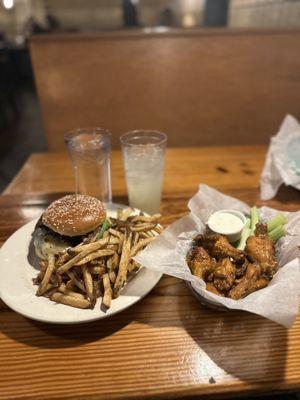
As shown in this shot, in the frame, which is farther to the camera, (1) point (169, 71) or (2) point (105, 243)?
(1) point (169, 71)

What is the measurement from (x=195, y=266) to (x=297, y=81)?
2.55 metres

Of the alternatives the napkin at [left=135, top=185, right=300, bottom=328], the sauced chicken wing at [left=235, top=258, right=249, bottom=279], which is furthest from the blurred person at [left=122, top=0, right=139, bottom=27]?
the sauced chicken wing at [left=235, top=258, right=249, bottom=279]

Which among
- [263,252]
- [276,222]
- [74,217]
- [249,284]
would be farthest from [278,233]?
[74,217]

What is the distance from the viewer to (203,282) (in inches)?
39.0

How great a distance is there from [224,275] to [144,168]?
0.68 m

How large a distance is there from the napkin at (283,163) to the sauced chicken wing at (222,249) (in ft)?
2.01

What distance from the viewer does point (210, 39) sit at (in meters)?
→ 2.84

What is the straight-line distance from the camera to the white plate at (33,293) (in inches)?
37.2

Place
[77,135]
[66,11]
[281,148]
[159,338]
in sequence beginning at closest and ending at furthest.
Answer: [159,338] < [77,135] < [281,148] < [66,11]

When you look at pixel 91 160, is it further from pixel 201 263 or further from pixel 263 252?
pixel 263 252

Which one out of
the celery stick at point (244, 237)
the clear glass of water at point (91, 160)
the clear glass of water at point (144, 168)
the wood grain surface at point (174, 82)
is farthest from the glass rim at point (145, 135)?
the wood grain surface at point (174, 82)

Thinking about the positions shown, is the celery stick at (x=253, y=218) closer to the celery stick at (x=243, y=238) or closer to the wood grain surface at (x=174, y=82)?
the celery stick at (x=243, y=238)

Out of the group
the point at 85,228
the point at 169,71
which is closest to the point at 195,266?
the point at 85,228

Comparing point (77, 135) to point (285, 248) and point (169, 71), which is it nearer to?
point (285, 248)
